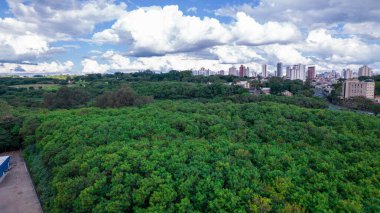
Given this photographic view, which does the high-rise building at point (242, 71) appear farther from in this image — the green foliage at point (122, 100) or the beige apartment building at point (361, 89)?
the green foliage at point (122, 100)

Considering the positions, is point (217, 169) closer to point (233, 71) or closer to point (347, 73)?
point (233, 71)

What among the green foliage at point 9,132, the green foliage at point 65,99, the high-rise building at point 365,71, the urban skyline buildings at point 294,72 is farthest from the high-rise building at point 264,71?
the green foliage at point 9,132

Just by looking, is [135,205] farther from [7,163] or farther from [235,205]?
[7,163]

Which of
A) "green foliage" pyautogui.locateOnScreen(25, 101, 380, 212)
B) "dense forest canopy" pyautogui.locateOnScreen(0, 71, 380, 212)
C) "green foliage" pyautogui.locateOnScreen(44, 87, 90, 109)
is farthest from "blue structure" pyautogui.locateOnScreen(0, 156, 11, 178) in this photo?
"green foliage" pyautogui.locateOnScreen(44, 87, 90, 109)

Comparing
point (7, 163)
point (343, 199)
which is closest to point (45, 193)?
point (7, 163)

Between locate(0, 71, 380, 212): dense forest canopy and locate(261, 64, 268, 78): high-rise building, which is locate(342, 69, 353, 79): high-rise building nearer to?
locate(261, 64, 268, 78): high-rise building

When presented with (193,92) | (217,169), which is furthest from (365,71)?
(217,169)

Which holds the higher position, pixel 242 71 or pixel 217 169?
pixel 242 71

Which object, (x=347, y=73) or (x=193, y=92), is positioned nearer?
(x=193, y=92)
